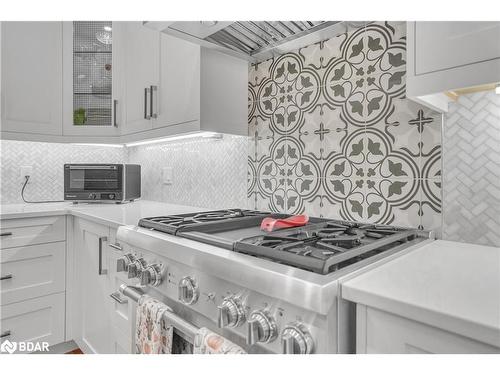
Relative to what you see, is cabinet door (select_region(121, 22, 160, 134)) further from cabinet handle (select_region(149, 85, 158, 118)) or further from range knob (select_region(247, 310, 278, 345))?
range knob (select_region(247, 310, 278, 345))

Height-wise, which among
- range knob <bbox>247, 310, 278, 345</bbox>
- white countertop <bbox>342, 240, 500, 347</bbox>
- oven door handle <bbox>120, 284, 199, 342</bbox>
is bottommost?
oven door handle <bbox>120, 284, 199, 342</bbox>

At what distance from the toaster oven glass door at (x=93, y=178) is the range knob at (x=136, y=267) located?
3.60 feet

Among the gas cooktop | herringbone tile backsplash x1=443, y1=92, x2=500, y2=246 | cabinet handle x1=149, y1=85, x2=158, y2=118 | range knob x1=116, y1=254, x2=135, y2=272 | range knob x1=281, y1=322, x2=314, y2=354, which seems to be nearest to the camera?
range knob x1=281, y1=322, x2=314, y2=354

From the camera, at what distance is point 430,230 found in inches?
43.6

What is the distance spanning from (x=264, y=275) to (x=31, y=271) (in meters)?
1.57

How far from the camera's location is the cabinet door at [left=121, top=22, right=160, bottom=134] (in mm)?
1779

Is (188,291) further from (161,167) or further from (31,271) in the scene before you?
(161,167)

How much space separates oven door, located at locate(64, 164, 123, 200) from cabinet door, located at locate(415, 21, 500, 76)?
1.79m

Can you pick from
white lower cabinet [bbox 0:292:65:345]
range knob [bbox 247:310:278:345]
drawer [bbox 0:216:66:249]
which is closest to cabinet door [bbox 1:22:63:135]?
drawer [bbox 0:216:66:249]

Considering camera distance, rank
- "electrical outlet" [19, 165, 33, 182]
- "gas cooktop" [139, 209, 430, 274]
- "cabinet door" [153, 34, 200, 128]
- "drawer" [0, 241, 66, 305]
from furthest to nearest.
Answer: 1. "electrical outlet" [19, 165, 33, 182]
2. "drawer" [0, 241, 66, 305]
3. "cabinet door" [153, 34, 200, 128]
4. "gas cooktop" [139, 209, 430, 274]

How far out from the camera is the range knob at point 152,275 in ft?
3.29

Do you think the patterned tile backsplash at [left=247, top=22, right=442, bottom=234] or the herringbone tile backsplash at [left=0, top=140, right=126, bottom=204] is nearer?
the patterned tile backsplash at [left=247, top=22, right=442, bottom=234]
